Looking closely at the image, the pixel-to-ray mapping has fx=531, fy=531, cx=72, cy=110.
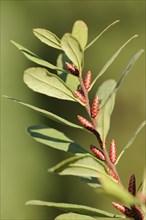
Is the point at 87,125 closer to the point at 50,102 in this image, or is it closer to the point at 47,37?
the point at 47,37

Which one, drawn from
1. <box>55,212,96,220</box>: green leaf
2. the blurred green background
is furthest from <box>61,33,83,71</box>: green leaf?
the blurred green background

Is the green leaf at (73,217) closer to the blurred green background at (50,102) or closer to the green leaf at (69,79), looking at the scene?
the green leaf at (69,79)

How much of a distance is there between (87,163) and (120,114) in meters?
2.39

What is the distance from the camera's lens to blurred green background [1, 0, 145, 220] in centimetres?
271

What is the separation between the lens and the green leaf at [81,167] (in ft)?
1.09

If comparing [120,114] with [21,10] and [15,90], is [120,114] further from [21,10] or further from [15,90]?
[21,10]

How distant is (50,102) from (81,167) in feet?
7.96

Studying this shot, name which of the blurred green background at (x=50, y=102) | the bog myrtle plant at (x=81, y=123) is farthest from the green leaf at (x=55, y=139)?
the blurred green background at (x=50, y=102)

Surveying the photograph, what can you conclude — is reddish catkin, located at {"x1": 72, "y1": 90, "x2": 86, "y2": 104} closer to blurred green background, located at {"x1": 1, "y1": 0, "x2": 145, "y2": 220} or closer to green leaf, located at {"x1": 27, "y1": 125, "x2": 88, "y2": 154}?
green leaf, located at {"x1": 27, "y1": 125, "x2": 88, "y2": 154}

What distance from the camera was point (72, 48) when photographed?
0.42 meters

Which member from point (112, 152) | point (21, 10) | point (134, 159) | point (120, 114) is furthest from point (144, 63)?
point (112, 152)

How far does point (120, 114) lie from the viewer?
2.75 metres

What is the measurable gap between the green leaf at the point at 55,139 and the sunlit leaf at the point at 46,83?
3 cm

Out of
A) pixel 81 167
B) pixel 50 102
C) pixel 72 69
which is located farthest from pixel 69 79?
pixel 50 102
